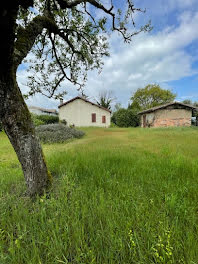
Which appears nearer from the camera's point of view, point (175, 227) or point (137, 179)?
point (175, 227)

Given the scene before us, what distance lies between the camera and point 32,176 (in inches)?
80.0

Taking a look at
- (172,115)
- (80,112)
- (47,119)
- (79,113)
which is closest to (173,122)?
(172,115)

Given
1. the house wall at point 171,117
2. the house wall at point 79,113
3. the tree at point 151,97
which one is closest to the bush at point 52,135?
the house wall at point 79,113

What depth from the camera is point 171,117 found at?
19.2 metres

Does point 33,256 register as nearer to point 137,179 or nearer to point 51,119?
point 137,179

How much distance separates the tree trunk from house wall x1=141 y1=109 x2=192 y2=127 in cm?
2121

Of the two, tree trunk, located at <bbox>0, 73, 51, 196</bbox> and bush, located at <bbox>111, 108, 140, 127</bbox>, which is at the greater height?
bush, located at <bbox>111, 108, 140, 127</bbox>

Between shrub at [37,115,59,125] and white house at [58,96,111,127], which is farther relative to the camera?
white house at [58,96,111,127]

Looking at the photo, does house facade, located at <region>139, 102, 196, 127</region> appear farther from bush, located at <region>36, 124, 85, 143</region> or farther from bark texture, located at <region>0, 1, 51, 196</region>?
bark texture, located at <region>0, 1, 51, 196</region>

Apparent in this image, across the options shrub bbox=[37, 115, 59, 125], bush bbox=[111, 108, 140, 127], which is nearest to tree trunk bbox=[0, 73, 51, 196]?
shrub bbox=[37, 115, 59, 125]

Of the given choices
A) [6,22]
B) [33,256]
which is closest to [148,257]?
[33,256]

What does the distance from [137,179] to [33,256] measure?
6.45ft

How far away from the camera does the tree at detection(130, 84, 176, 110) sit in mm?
33938

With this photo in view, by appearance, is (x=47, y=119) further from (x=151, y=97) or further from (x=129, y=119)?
(x=151, y=97)
